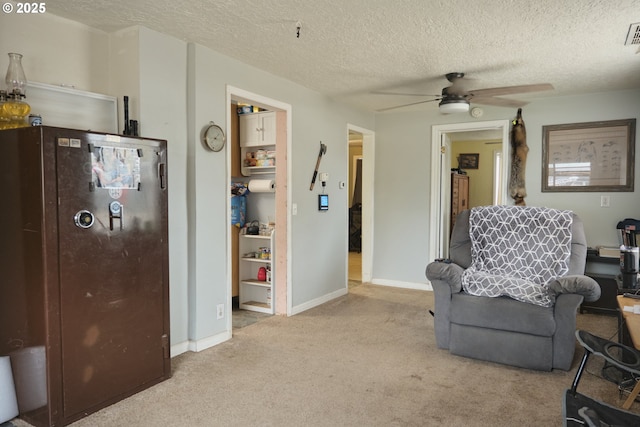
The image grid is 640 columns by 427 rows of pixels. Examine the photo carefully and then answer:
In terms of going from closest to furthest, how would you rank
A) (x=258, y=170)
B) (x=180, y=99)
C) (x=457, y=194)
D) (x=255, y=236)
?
(x=180, y=99) < (x=255, y=236) < (x=258, y=170) < (x=457, y=194)

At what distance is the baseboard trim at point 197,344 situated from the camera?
124 inches

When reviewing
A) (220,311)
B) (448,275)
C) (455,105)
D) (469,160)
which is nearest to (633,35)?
(455,105)

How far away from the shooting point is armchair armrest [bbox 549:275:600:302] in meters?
2.76

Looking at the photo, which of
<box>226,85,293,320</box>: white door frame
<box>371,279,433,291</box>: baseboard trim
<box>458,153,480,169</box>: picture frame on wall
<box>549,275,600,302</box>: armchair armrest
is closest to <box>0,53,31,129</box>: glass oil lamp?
<box>226,85,293,320</box>: white door frame

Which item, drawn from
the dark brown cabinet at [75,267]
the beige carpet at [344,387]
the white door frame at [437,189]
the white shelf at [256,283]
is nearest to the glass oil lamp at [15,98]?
the dark brown cabinet at [75,267]

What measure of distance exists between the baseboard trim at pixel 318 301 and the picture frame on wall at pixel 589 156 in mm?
2698

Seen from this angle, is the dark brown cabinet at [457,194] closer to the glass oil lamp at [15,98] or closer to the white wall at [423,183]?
the white wall at [423,183]

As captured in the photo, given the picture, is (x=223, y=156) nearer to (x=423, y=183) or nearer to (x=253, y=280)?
(x=253, y=280)

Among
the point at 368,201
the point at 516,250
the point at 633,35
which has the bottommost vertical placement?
the point at 516,250

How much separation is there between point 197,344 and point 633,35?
3929 millimetres

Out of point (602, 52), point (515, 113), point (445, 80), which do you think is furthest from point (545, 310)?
point (515, 113)

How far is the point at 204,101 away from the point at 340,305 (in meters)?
2.66

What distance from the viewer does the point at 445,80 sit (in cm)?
412

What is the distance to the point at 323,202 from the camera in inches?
Answer: 186
